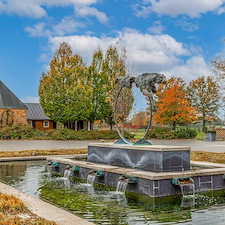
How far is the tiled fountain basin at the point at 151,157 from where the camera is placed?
10180mm

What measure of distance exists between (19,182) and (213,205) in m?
6.19

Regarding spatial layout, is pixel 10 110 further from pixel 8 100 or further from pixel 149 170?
pixel 149 170

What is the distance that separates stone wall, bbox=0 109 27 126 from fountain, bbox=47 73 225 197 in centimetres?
2897

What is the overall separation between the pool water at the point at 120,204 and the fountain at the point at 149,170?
301mm

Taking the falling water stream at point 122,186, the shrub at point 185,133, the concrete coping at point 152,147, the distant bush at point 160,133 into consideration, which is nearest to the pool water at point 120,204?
the falling water stream at point 122,186

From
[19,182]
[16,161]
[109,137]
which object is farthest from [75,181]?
[109,137]

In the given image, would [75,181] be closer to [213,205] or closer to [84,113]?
[213,205]

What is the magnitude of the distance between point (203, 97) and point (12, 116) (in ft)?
→ 98.3

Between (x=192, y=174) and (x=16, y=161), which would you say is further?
(x=16, y=161)

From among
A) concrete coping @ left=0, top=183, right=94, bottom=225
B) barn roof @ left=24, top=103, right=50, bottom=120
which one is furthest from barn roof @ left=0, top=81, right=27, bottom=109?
concrete coping @ left=0, top=183, right=94, bottom=225

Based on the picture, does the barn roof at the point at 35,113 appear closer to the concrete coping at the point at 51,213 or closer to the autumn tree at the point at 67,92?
the autumn tree at the point at 67,92

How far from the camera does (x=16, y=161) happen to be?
16.9m

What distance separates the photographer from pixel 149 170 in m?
10.4

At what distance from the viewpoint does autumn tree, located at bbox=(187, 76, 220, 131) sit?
54.4m
